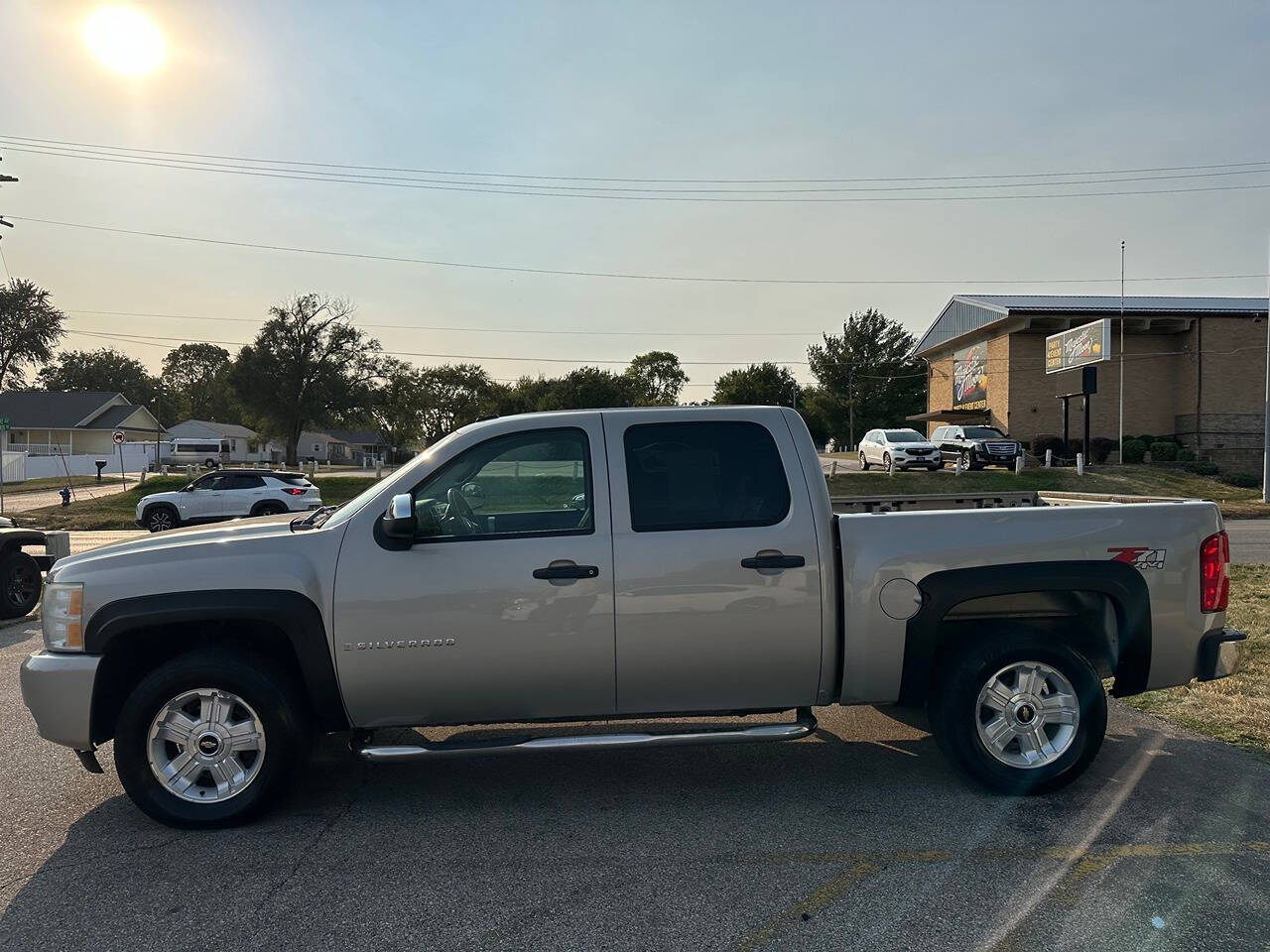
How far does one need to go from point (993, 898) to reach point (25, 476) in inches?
2368

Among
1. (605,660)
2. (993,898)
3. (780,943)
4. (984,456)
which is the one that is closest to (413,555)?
(605,660)

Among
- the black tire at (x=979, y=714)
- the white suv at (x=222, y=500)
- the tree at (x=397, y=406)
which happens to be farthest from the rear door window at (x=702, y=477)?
the tree at (x=397, y=406)

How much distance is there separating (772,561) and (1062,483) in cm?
2947

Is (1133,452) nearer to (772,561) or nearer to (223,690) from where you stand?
(772,561)

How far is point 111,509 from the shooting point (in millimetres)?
30109

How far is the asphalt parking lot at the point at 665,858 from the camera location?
327 centimetres

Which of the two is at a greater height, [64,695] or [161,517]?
[64,695]

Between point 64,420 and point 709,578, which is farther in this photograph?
point 64,420

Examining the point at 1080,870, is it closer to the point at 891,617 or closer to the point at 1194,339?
the point at 891,617

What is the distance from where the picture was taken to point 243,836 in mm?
4152

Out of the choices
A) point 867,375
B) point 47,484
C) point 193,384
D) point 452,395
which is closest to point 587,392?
point 452,395

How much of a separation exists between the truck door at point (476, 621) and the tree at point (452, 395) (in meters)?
68.8

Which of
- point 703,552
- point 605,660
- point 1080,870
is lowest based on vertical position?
point 1080,870

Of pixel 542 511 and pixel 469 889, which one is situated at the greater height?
pixel 542 511
